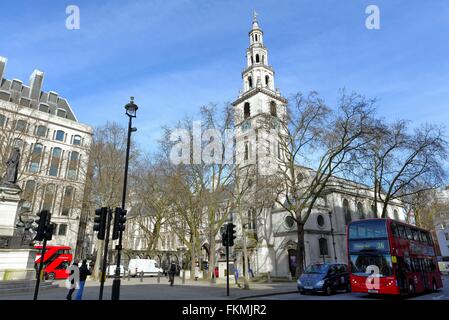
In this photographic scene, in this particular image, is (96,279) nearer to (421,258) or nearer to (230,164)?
(230,164)

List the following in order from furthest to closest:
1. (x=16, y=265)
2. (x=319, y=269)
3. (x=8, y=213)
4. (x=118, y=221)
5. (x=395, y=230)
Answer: (x=319, y=269), (x=8, y=213), (x=16, y=265), (x=395, y=230), (x=118, y=221)

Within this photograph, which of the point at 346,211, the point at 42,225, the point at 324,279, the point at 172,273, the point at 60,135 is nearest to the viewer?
the point at 42,225

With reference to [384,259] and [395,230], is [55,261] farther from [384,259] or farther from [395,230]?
[395,230]

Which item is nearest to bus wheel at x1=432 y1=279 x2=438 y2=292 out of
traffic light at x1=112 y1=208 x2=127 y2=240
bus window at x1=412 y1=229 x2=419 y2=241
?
bus window at x1=412 y1=229 x2=419 y2=241

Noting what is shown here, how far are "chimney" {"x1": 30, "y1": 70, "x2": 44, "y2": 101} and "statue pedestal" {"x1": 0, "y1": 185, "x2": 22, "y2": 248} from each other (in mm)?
40820

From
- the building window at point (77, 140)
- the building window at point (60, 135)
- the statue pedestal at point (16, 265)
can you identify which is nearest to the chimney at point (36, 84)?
the building window at point (60, 135)

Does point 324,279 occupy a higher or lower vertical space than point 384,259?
lower

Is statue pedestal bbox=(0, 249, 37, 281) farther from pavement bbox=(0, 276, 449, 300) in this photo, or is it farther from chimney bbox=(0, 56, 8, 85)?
chimney bbox=(0, 56, 8, 85)

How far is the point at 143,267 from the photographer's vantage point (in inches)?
1463

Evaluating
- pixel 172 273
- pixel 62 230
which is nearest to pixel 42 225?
pixel 172 273

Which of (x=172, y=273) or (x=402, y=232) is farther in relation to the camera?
(x=172, y=273)

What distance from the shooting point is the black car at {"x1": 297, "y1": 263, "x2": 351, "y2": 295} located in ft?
55.6

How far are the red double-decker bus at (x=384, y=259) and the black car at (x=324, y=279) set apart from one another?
2.17m

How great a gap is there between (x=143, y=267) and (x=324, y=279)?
26170mm
